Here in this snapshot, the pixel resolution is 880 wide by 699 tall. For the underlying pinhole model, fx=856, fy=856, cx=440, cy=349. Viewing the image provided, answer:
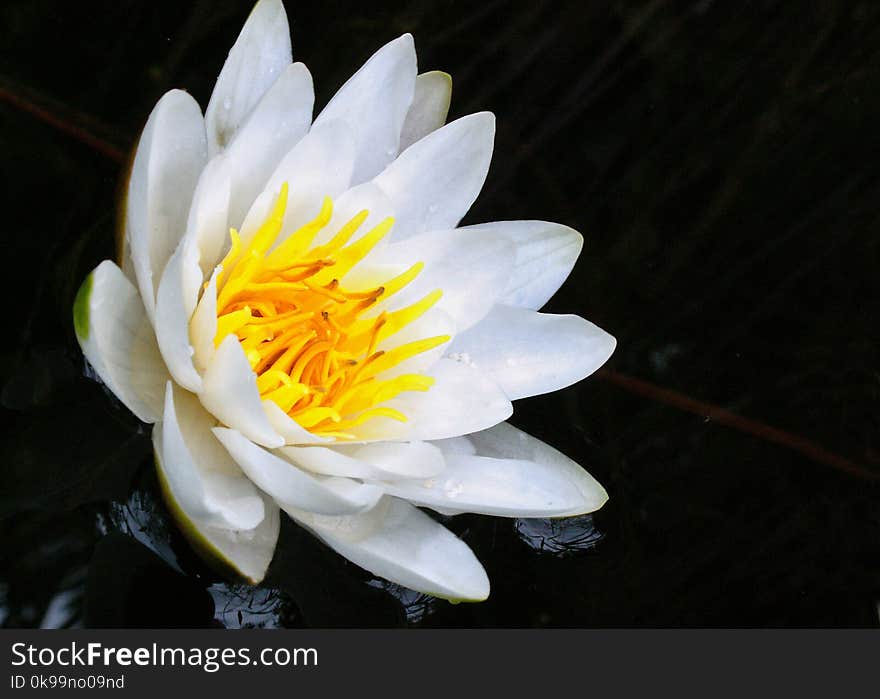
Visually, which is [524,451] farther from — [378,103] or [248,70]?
[248,70]

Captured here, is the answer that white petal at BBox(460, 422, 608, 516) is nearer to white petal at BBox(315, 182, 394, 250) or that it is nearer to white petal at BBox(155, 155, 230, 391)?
white petal at BBox(315, 182, 394, 250)

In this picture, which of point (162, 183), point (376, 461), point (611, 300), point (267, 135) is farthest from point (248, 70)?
point (611, 300)

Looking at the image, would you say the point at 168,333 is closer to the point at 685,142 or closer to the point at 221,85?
the point at 221,85

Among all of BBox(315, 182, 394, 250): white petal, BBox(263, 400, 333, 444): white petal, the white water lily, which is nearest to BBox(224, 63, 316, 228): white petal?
the white water lily

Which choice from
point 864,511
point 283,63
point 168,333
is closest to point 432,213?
point 283,63
